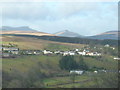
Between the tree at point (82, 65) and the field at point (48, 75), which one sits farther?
the tree at point (82, 65)

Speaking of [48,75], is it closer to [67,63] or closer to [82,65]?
[67,63]

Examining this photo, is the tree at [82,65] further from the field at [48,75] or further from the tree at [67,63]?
the tree at [67,63]

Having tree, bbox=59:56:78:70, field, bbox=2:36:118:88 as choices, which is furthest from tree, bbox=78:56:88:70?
tree, bbox=59:56:78:70

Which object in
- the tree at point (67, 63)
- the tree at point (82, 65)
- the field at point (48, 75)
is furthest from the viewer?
the tree at point (82, 65)

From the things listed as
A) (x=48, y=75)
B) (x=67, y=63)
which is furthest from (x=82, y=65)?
(x=48, y=75)

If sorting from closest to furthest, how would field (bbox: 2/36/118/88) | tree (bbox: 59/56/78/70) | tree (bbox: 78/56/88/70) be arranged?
field (bbox: 2/36/118/88)
tree (bbox: 59/56/78/70)
tree (bbox: 78/56/88/70)

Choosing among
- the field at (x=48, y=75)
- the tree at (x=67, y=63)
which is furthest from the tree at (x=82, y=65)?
the tree at (x=67, y=63)

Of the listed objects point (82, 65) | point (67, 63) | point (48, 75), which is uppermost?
point (67, 63)

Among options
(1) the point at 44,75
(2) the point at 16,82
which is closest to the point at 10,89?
(2) the point at 16,82

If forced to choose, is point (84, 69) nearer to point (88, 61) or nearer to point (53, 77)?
point (88, 61)

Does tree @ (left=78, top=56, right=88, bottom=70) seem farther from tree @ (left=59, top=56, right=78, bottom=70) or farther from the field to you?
tree @ (left=59, top=56, right=78, bottom=70)

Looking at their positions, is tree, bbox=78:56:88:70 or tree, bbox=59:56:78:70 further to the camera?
tree, bbox=78:56:88:70

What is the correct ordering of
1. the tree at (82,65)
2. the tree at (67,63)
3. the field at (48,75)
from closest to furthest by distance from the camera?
the field at (48,75) < the tree at (67,63) < the tree at (82,65)
